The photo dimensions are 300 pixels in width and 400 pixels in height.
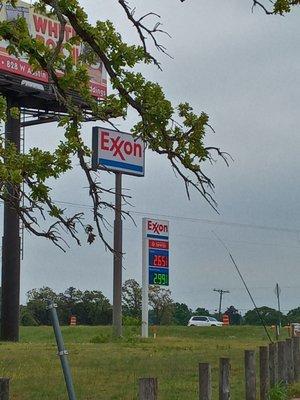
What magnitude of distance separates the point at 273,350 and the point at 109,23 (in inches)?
225

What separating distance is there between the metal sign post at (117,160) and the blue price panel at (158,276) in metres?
1.62

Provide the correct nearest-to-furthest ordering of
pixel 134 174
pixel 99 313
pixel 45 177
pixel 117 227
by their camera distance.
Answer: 1. pixel 45 177
2. pixel 117 227
3. pixel 134 174
4. pixel 99 313

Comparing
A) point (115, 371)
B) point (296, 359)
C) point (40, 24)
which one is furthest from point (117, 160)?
point (296, 359)

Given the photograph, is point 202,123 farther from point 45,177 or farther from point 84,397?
point 84,397

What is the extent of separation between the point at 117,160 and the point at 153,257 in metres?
3.93

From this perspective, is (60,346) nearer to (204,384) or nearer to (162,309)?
(204,384)

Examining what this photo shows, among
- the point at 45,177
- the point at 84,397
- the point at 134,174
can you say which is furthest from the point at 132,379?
the point at 134,174

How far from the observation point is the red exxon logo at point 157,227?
3503cm

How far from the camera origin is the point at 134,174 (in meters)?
35.0

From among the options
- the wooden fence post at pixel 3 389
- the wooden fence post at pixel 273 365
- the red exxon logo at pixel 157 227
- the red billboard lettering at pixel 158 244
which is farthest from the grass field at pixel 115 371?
the red exxon logo at pixel 157 227

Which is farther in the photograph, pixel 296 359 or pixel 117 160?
pixel 117 160

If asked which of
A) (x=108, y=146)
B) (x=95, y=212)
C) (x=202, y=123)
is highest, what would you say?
(x=108, y=146)

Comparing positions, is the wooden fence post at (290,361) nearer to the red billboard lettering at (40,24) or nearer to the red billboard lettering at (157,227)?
the red billboard lettering at (157,227)

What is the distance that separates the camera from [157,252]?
3484 cm
